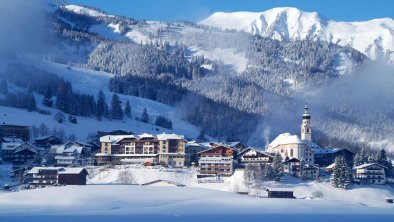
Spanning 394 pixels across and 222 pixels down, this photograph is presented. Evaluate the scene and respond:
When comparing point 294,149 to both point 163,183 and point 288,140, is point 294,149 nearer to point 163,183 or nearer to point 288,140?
point 288,140

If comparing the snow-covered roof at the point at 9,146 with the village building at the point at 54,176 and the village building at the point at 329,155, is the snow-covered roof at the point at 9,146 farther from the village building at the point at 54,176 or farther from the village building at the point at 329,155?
the village building at the point at 329,155

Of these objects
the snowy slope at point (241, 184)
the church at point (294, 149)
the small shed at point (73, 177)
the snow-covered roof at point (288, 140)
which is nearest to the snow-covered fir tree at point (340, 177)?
the snowy slope at point (241, 184)

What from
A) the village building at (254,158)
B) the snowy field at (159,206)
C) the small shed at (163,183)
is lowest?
the snowy field at (159,206)

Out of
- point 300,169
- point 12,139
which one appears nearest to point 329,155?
point 300,169

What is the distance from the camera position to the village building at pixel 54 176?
9331 cm

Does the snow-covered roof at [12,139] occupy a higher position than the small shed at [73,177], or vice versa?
the snow-covered roof at [12,139]

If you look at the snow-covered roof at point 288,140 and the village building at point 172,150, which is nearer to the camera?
the village building at point 172,150

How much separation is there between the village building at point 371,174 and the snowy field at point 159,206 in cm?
1992

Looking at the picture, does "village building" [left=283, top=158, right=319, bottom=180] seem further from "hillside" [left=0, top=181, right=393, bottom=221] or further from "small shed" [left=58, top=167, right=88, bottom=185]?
"small shed" [left=58, top=167, right=88, bottom=185]

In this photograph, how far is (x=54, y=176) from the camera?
96062 millimetres

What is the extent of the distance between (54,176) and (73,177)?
3797mm

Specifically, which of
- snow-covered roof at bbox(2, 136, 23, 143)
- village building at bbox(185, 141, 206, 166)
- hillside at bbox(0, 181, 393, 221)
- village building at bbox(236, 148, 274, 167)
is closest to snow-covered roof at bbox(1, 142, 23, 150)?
snow-covered roof at bbox(2, 136, 23, 143)

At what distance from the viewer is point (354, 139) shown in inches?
7333

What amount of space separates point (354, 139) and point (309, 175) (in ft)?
288
